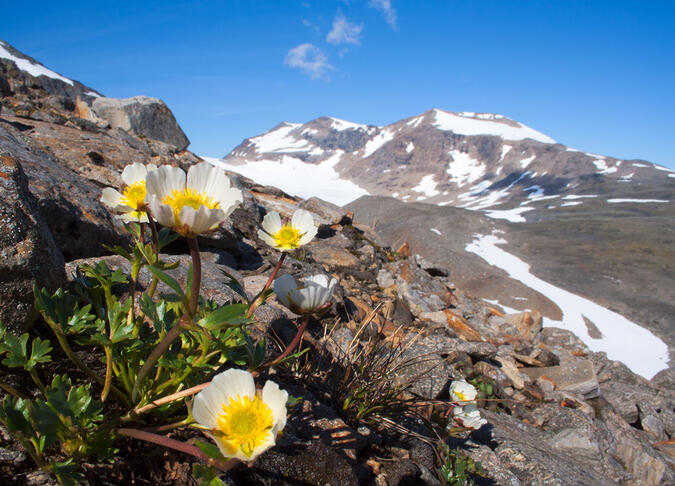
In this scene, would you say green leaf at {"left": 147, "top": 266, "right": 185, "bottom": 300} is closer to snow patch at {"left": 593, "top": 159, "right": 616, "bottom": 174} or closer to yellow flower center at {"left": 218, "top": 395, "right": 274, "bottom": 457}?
yellow flower center at {"left": 218, "top": 395, "right": 274, "bottom": 457}

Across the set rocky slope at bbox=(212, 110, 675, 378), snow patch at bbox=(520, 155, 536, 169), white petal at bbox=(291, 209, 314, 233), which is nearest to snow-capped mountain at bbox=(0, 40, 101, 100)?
rocky slope at bbox=(212, 110, 675, 378)

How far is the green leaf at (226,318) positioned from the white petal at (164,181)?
0.42 metres

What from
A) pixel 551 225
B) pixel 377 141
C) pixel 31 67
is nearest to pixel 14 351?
pixel 551 225

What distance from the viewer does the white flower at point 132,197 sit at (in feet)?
5.09

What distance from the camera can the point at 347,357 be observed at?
9.19 ft

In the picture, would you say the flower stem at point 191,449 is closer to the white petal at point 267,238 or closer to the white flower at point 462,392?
the white petal at point 267,238

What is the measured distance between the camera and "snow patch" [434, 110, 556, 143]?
83.5 metres

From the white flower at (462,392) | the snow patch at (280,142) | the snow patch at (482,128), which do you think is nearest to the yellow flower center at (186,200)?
the white flower at (462,392)

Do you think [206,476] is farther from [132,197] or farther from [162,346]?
[132,197]

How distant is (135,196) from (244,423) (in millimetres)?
Answer: 1039

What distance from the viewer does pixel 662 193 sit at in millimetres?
34125

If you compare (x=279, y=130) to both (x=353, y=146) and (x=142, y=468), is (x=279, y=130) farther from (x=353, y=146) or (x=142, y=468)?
(x=142, y=468)

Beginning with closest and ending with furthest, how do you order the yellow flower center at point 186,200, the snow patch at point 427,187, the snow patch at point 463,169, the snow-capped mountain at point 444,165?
the yellow flower center at point 186,200
the snow-capped mountain at point 444,165
the snow patch at point 427,187
the snow patch at point 463,169

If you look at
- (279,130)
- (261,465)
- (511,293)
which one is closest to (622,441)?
(261,465)
